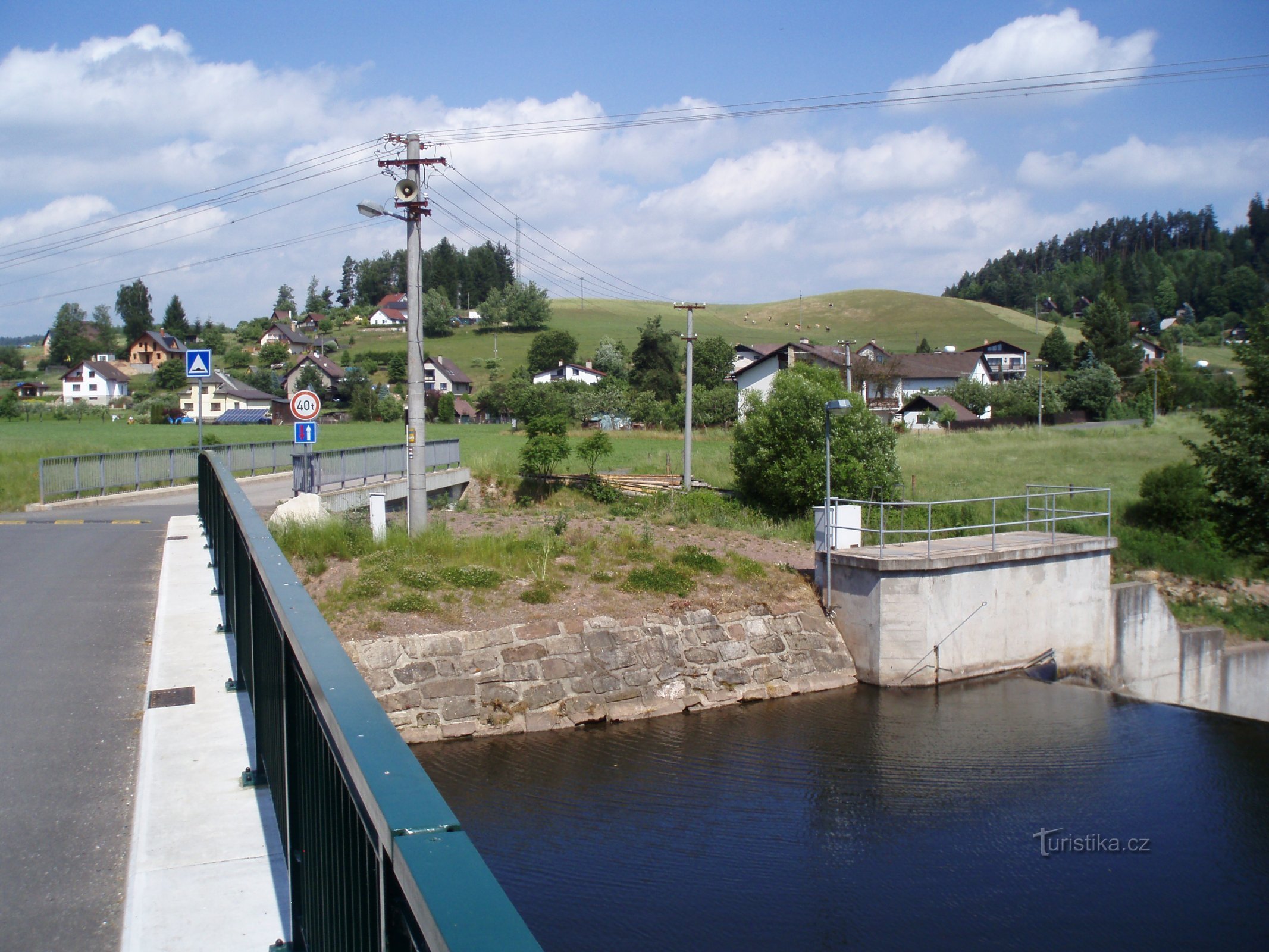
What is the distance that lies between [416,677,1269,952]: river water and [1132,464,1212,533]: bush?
15.9 m

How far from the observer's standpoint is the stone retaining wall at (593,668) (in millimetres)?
16188

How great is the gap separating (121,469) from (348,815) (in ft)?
89.6

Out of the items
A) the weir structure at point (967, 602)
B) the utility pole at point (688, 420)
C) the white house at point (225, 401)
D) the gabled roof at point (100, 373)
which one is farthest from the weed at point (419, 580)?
the gabled roof at point (100, 373)

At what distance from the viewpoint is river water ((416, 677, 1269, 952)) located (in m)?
11.3

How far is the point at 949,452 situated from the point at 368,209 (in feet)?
134

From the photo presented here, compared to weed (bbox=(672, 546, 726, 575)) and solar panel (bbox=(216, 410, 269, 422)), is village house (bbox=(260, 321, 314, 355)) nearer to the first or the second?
solar panel (bbox=(216, 410, 269, 422))

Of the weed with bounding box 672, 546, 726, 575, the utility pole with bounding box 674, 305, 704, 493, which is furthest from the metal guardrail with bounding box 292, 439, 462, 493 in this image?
the utility pole with bounding box 674, 305, 704, 493

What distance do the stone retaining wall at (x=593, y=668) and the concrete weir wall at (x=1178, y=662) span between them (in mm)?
8256

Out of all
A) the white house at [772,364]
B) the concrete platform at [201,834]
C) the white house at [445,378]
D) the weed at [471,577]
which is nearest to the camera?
the concrete platform at [201,834]

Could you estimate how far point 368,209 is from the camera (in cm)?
2012

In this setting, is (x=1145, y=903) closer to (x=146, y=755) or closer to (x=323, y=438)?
(x=146, y=755)

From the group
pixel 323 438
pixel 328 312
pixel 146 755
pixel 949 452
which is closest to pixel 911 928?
pixel 146 755

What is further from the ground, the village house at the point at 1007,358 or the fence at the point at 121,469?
the village house at the point at 1007,358

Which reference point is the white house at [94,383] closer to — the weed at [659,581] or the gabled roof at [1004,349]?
the gabled roof at [1004,349]
